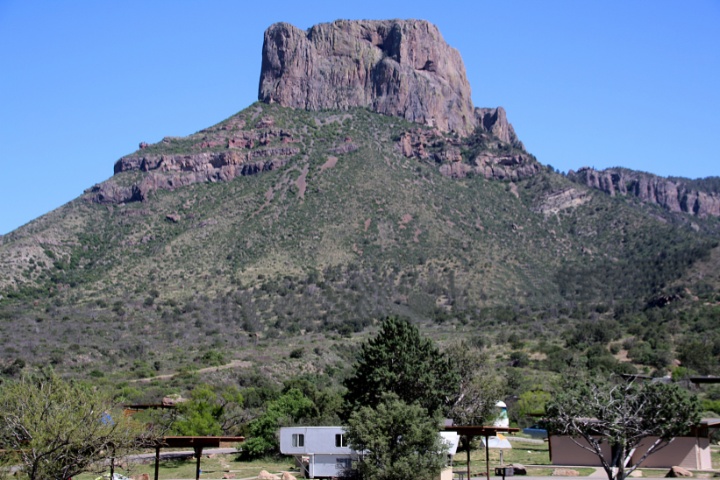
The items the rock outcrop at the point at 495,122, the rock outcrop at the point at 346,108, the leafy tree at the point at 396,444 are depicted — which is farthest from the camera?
the rock outcrop at the point at 495,122

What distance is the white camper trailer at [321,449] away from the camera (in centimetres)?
4622

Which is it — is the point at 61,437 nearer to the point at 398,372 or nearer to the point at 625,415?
the point at 625,415

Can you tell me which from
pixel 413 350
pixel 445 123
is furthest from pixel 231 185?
pixel 413 350

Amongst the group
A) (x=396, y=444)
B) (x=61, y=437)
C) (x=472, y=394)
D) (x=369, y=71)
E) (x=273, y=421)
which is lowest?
(x=396, y=444)

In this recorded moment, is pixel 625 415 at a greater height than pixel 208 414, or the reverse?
pixel 208 414

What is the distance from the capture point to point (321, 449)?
153 ft

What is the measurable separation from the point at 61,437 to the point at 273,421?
93.0 feet

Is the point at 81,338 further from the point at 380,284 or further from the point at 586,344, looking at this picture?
the point at 586,344

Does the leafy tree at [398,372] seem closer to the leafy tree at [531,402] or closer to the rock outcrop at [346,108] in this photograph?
the leafy tree at [531,402]

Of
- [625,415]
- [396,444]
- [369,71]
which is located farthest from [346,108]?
[625,415]

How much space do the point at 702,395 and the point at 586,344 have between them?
23.1m

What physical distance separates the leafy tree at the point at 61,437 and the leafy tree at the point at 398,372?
19.5 m

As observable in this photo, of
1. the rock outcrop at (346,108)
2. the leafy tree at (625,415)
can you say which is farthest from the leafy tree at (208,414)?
the rock outcrop at (346,108)

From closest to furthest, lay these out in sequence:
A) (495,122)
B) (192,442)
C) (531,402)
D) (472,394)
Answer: (192,442) < (472,394) < (531,402) < (495,122)
